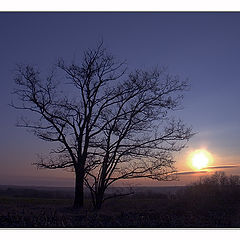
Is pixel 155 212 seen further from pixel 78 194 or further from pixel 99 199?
pixel 78 194

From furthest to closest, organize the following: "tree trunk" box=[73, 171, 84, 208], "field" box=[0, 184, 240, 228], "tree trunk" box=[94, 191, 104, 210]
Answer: "tree trunk" box=[73, 171, 84, 208], "tree trunk" box=[94, 191, 104, 210], "field" box=[0, 184, 240, 228]

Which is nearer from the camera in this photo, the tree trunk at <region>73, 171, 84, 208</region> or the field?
the field

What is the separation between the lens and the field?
8258 mm

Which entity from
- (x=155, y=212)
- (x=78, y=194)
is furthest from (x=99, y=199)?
(x=155, y=212)

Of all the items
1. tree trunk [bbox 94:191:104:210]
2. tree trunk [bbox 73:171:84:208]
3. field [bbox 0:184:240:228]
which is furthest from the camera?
tree trunk [bbox 73:171:84:208]

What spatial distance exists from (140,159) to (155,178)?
0.80 meters

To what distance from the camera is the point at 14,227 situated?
7656 millimetres

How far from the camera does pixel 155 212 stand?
10.6 m

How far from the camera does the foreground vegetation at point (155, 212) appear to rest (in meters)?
8.31

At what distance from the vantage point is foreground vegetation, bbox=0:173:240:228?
8312 mm

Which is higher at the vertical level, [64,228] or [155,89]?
[155,89]
